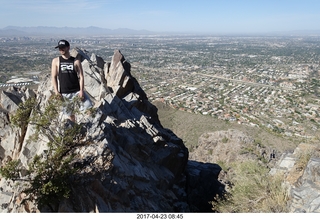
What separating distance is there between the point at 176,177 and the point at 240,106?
155ft

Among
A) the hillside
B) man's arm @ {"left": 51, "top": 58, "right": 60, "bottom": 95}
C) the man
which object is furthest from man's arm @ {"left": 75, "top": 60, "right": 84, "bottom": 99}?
the hillside

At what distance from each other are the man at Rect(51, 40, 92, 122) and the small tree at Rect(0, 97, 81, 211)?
32 centimetres

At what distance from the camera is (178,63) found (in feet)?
422

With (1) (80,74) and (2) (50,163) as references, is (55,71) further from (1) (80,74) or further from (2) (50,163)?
(2) (50,163)

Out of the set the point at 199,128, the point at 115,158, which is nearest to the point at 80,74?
the point at 115,158

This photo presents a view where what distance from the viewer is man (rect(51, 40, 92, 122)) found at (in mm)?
6422

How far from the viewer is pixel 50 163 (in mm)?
6152

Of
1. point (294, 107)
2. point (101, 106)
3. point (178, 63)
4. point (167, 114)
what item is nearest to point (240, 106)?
point (294, 107)

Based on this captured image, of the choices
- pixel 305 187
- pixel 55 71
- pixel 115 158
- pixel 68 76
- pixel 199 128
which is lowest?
pixel 199 128

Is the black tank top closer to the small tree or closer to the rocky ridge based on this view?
the small tree

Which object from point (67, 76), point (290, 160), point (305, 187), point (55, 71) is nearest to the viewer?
point (55, 71)

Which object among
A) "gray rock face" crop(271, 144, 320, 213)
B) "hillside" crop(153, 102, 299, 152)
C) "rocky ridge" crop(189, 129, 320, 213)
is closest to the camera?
"gray rock face" crop(271, 144, 320, 213)

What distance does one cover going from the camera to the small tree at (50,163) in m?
5.74

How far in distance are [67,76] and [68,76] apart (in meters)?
0.03
